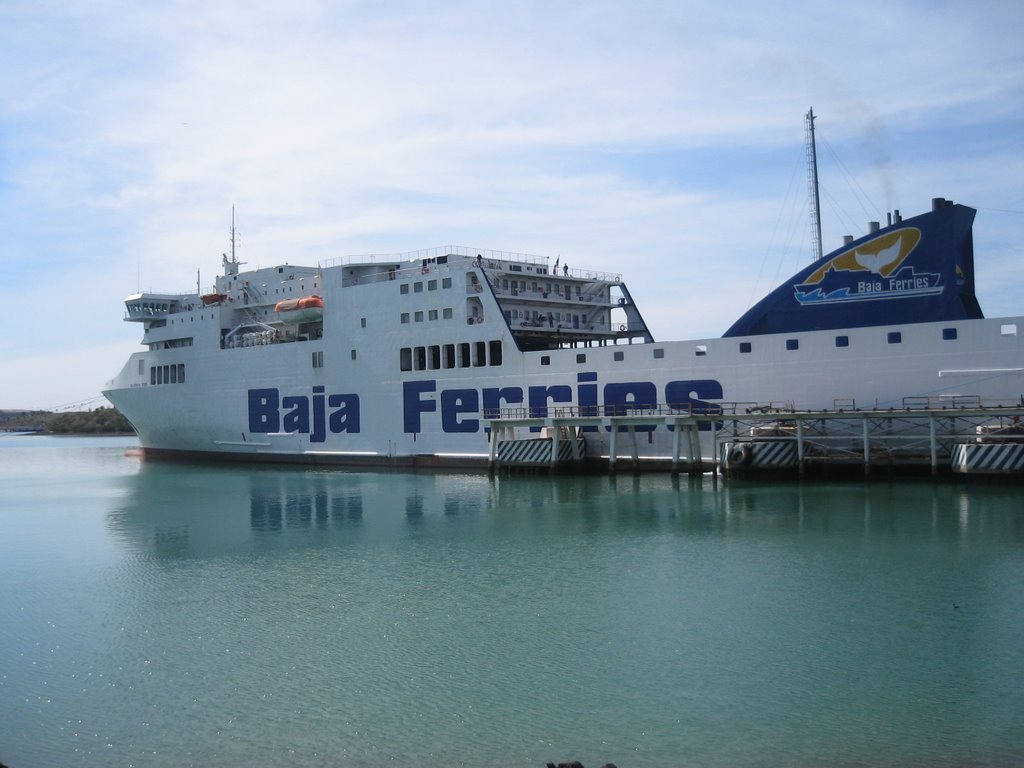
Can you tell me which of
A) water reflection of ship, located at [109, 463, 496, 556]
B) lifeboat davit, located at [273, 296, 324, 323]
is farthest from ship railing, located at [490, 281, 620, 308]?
lifeboat davit, located at [273, 296, 324, 323]

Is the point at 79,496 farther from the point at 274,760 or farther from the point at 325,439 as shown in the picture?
the point at 274,760

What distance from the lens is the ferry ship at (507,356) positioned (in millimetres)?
20844

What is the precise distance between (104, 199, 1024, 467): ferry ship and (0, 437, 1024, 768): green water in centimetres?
393

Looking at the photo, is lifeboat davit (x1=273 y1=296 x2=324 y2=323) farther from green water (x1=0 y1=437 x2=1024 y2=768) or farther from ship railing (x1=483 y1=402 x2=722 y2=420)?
green water (x1=0 y1=437 x2=1024 y2=768)

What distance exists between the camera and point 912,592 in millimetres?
11258

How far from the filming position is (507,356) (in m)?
26.9

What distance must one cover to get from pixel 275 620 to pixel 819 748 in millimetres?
6609

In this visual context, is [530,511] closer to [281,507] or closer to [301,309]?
[281,507]

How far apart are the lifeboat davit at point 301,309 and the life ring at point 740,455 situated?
15837 millimetres

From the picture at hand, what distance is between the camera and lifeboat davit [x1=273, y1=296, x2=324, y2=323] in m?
31.8

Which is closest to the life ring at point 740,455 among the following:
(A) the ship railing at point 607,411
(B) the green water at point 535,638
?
(A) the ship railing at point 607,411

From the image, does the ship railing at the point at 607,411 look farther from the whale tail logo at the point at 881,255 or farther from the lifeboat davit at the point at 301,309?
the lifeboat davit at the point at 301,309

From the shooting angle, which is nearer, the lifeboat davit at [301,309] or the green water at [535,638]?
the green water at [535,638]

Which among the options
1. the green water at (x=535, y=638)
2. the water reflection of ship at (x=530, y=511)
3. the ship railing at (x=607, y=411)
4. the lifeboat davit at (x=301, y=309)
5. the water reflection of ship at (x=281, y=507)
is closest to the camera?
the green water at (x=535, y=638)
